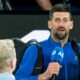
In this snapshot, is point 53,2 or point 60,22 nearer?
point 60,22

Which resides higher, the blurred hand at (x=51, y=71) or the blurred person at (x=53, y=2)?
the blurred person at (x=53, y=2)

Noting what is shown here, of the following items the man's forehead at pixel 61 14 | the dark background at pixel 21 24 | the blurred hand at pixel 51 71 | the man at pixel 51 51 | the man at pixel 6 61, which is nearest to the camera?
the man at pixel 6 61

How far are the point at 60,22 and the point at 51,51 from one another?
0.32m

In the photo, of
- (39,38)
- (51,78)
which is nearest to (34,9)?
(39,38)

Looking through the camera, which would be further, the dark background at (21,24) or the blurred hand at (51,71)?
the dark background at (21,24)

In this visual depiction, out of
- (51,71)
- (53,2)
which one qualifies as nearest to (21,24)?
(53,2)

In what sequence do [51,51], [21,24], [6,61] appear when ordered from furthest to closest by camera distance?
[21,24], [51,51], [6,61]

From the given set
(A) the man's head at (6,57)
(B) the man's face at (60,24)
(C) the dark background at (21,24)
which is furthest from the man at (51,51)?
(C) the dark background at (21,24)

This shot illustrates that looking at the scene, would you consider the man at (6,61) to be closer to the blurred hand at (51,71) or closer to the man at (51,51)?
the blurred hand at (51,71)

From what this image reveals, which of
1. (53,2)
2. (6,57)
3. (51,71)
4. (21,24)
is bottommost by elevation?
(21,24)

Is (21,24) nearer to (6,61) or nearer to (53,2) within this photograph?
(53,2)

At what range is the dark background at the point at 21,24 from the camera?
7699 mm

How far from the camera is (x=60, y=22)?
5.75 m

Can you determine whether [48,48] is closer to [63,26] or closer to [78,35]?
[63,26]
